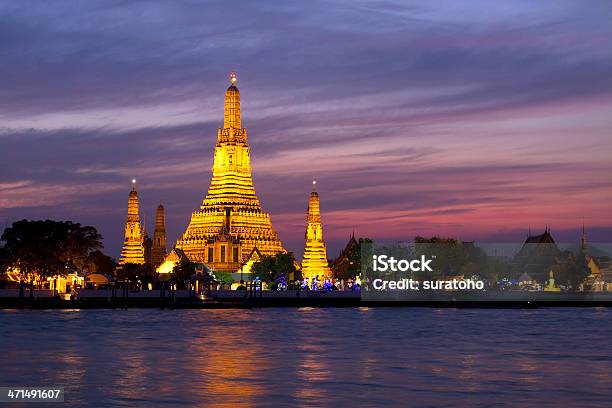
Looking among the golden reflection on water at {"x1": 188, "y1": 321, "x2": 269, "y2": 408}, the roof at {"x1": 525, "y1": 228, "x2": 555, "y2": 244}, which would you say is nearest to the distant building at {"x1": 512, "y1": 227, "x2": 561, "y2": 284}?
the roof at {"x1": 525, "y1": 228, "x2": 555, "y2": 244}

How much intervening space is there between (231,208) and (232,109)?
1450 centimetres

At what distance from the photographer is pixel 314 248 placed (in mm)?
166750

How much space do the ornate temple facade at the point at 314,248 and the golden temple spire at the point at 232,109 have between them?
1576cm

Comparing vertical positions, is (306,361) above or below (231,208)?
below

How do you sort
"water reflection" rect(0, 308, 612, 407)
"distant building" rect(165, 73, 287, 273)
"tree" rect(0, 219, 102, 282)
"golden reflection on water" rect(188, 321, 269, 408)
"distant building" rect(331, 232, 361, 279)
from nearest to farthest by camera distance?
"golden reflection on water" rect(188, 321, 269, 408), "water reflection" rect(0, 308, 612, 407), "tree" rect(0, 219, 102, 282), "distant building" rect(331, 232, 361, 279), "distant building" rect(165, 73, 287, 273)

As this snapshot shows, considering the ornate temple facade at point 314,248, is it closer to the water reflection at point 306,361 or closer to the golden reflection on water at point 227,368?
the water reflection at point 306,361

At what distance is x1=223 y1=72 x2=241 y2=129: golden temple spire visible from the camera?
543ft

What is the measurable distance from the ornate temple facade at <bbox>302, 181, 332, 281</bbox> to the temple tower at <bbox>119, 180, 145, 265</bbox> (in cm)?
2468

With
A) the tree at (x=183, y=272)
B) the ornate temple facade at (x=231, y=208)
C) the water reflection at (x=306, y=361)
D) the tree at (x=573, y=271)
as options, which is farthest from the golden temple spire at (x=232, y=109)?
the water reflection at (x=306, y=361)

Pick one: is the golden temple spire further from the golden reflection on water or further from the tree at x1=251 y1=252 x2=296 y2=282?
the golden reflection on water

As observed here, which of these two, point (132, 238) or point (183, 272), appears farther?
point (132, 238)

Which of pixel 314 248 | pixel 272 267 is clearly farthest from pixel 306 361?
pixel 314 248

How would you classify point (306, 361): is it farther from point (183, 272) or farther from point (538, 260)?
point (538, 260)

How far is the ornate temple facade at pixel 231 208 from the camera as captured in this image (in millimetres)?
164500
